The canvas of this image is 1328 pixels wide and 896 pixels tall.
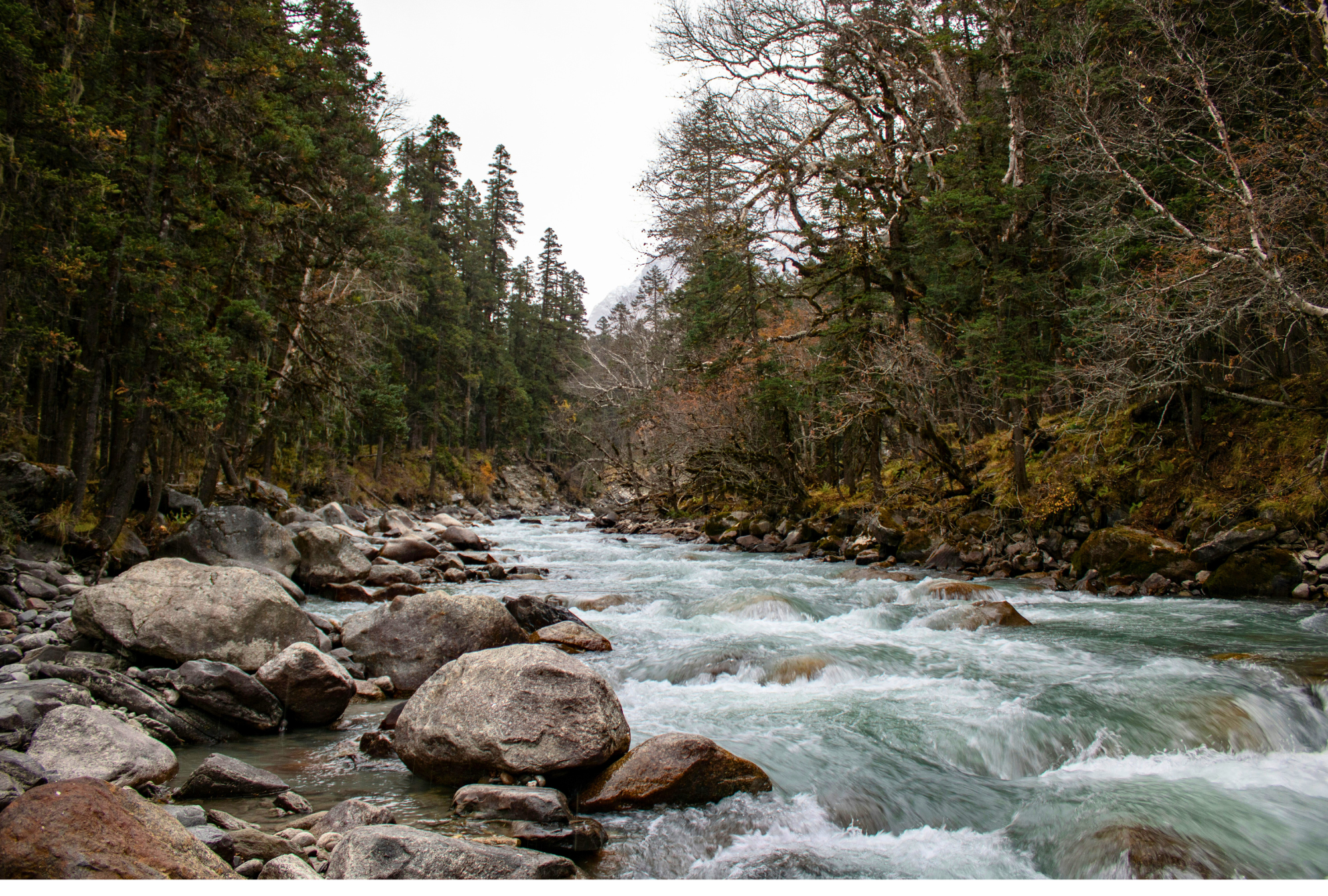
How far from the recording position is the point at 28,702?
4.32m

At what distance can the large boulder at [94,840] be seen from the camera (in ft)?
7.93

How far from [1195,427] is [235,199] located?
651 inches

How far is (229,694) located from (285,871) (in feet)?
10.2

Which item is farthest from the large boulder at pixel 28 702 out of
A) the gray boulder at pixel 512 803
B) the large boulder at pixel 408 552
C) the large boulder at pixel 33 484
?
the large boulder at pixel 408 552

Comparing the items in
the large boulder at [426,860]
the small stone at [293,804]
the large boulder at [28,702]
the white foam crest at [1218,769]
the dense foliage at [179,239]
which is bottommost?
the white foam crest at [1218,769]

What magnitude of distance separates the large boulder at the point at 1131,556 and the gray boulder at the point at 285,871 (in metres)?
12.0

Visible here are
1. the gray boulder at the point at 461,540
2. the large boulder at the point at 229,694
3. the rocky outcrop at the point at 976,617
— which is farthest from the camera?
the gray boulder at the point at 461,540

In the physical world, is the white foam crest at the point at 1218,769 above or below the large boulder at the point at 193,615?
below

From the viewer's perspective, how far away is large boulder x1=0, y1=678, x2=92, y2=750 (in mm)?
4047

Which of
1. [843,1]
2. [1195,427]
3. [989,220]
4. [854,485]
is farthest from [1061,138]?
[854,485]

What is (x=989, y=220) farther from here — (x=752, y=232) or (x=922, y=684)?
(x=922, y=684)

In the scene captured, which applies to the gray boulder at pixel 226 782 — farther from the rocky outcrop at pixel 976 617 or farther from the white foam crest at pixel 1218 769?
the rocky outcrop at pixel 976 617

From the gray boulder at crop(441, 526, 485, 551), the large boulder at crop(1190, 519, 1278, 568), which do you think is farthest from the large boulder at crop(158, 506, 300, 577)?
the large boulder at crop(1190, 519, 1278, 568)

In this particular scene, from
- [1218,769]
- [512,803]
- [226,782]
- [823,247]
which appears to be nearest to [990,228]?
[823,247]
